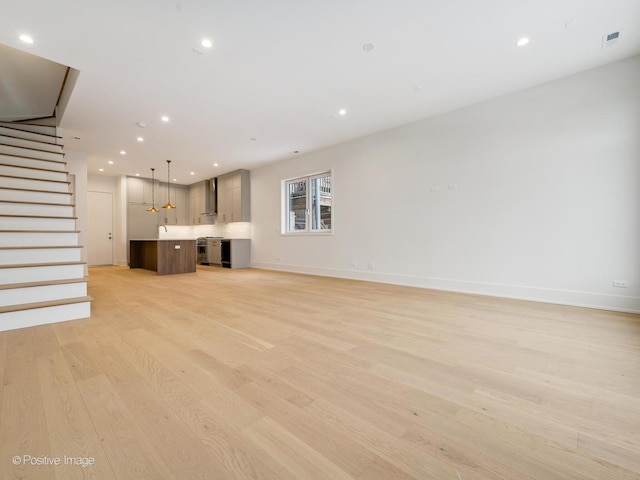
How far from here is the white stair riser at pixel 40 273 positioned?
2.89 metres

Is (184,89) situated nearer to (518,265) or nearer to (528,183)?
(528,183)

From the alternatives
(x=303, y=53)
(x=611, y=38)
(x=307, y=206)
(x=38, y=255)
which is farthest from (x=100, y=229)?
(x=611, y=38)

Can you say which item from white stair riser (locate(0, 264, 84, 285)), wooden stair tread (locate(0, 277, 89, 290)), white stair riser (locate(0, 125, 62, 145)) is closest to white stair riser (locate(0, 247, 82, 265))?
white stair riser (locate(0, 264, 84, 285))

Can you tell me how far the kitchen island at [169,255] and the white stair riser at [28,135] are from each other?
8.51 ft

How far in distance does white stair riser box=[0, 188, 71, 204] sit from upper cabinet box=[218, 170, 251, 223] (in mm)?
4319

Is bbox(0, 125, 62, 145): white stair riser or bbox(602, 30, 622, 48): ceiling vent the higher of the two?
bbox(602, 30, 622, 48): ceiling vent

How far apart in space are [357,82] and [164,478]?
4102 mm

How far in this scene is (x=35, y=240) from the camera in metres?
3.36

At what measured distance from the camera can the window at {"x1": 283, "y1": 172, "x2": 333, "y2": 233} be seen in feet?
21.7

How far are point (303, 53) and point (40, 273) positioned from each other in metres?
3.77

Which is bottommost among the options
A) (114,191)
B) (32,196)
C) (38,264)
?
(38,264)

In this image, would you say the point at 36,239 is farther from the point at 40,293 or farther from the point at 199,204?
the point at 199,204

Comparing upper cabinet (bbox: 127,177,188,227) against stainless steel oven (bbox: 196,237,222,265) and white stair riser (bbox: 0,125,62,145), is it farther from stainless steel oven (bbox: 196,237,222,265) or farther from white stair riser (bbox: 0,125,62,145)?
white stair riser (bbox: 0,125,62,145)

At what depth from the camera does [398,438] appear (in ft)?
3.93
